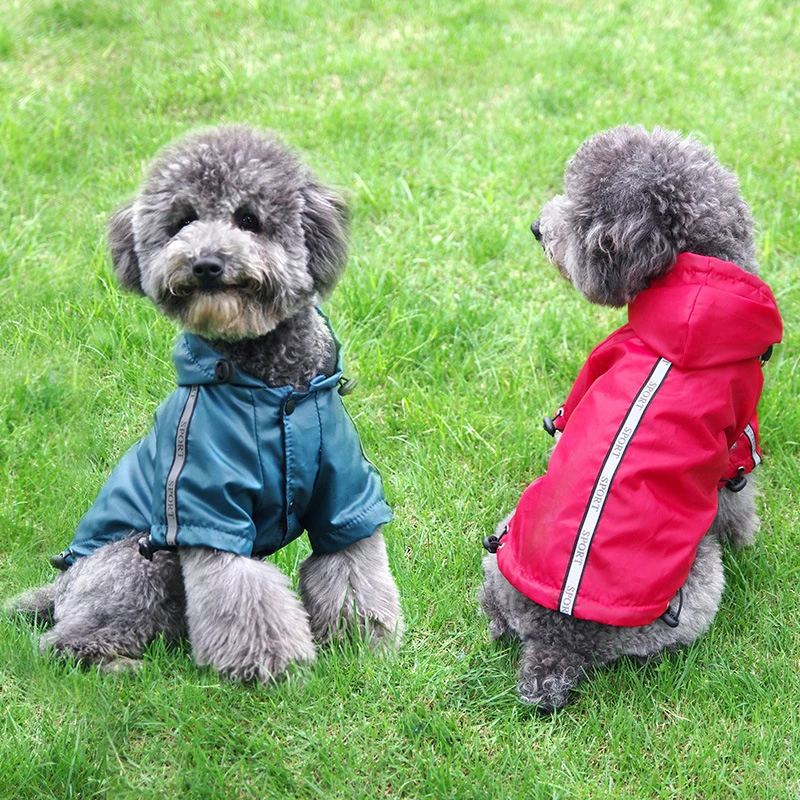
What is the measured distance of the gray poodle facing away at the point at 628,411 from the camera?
312cm

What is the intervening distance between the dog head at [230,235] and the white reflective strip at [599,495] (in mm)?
1116

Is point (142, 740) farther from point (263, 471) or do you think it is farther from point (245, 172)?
point (245, 172)

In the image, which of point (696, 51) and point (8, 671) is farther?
point (696, 51)

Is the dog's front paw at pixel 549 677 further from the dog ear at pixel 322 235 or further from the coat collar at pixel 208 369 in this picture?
the dog ear at pixel 322 235

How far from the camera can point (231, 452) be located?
124 inches

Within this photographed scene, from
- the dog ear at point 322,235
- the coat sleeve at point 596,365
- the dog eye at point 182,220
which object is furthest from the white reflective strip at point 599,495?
the dog eye at point 182,220

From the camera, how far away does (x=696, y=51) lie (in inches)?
301

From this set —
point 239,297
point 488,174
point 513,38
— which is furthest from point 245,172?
point 513,38

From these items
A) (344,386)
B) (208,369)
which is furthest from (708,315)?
(208,369)

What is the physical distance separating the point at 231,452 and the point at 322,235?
2.62ft

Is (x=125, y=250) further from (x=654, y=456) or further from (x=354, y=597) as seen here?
(x=654, y=456)

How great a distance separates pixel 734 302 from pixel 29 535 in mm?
2904

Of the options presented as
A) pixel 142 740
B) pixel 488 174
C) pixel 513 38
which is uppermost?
pixel 513 38

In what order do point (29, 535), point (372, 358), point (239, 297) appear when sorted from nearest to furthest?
point (239, 297) → point (29, 535) → point (372, 358)
